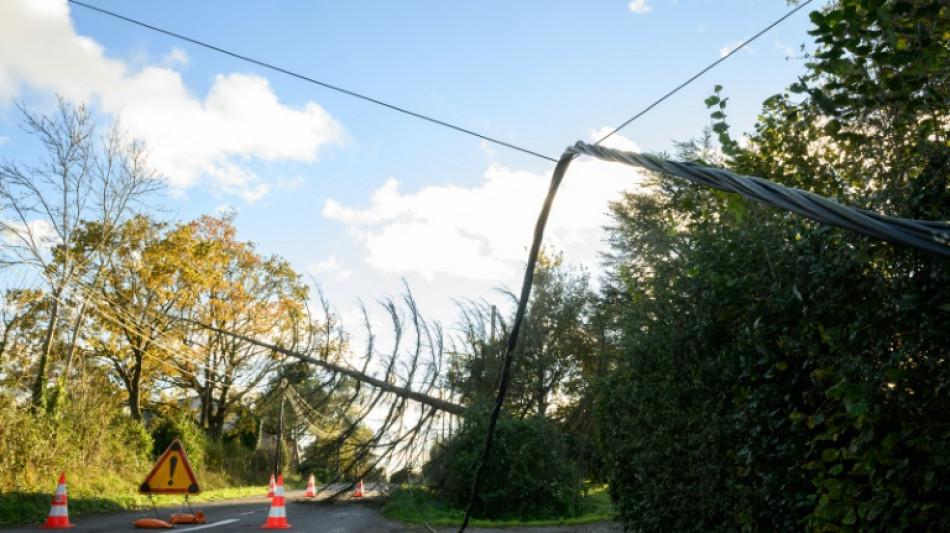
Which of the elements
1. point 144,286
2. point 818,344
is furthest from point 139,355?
point 818,344

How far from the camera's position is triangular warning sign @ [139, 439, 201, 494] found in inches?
526

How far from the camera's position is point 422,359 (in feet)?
49.9

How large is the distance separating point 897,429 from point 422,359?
448 inches

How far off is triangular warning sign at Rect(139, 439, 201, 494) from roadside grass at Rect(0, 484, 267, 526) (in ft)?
8.92

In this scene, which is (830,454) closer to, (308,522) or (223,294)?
(308,522)

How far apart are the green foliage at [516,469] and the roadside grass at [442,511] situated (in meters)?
0.35

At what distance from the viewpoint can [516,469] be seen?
16.7m

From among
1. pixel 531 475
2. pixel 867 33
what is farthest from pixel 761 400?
pixel 531 475

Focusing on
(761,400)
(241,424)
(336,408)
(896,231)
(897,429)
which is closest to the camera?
(896,231)

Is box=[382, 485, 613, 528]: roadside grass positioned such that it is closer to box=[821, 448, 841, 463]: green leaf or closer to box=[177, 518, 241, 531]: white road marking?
box=[177, 518, 241, 531]: white road marking

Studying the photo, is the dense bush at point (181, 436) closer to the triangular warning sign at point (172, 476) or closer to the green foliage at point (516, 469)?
the green foliage at point (516, 469)

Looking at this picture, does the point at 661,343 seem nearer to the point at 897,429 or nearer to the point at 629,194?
the point at 897,429

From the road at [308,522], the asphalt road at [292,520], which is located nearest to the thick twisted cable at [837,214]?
the road at [308,522]

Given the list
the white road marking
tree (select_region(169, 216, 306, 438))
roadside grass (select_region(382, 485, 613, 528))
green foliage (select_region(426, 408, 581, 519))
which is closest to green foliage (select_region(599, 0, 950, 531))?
roadside grass (select_region(382, 485, 613, 528))
